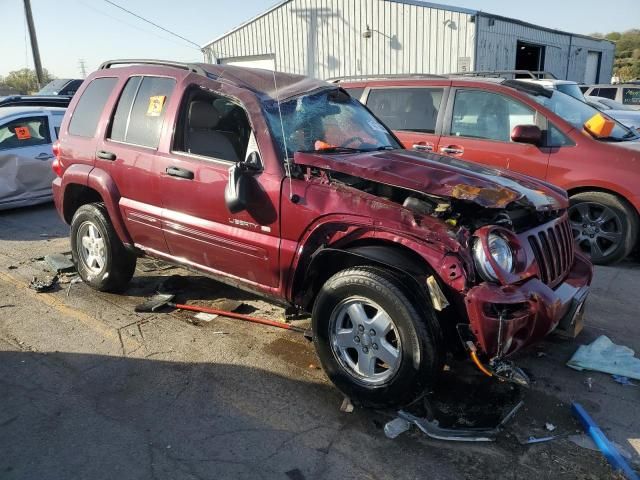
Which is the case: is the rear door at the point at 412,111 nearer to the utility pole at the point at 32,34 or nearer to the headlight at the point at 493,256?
the headlight at the point at 493,256

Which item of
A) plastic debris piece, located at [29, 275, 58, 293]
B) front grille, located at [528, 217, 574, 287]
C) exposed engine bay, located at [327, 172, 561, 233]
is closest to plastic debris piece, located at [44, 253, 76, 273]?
plastic debris piece, located at [29, 275, 58, 293]

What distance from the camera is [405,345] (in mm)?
2941

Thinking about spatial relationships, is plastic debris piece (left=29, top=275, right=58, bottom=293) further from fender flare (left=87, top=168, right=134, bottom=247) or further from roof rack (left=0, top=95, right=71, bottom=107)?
roof rack (left=0, top=95, right=71, bottom=107)

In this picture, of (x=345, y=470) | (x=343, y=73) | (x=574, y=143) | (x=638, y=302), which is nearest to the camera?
(x=345, y=470)

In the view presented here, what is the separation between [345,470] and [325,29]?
19.8m

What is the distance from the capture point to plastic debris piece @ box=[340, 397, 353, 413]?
3206mm

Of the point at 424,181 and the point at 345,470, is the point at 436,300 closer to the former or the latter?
the point at 424,181

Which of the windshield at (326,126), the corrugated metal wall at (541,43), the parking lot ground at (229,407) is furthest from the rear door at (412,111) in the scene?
the corrugated metal wall at (541,43)

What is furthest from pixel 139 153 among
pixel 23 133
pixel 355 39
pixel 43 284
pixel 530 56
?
pixel 530 56

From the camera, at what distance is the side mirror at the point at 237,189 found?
345 centimetres

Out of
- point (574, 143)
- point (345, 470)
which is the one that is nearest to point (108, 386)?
point (345, 470)

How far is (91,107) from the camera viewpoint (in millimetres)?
4941

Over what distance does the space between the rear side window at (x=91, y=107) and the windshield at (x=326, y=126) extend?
1.89 meters

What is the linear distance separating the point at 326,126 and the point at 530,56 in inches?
936
